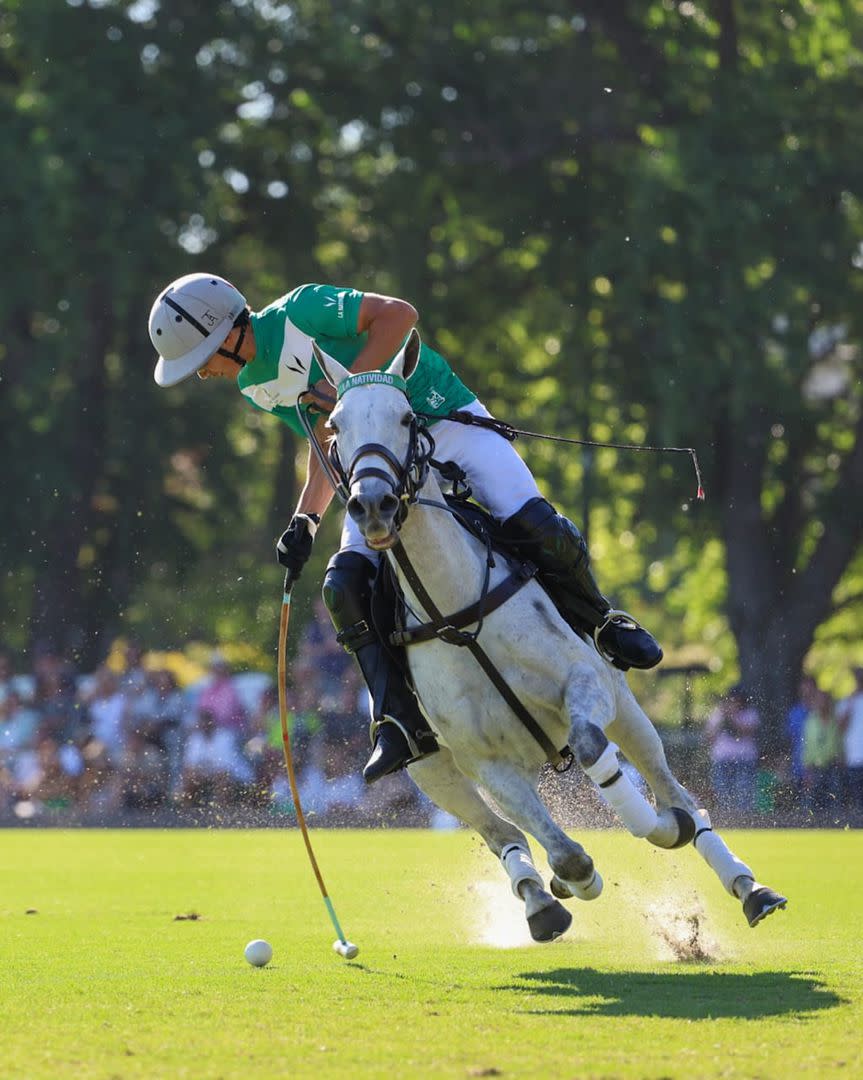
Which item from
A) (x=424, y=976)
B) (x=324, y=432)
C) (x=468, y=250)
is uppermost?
(x=324, y=432)

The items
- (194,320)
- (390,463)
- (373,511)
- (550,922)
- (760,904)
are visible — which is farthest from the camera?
(194,320)

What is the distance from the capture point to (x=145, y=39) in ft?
110

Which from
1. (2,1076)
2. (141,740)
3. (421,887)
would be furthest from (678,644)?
(2,1076)

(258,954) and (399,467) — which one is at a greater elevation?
(399,467)

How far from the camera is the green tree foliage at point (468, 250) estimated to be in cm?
2925

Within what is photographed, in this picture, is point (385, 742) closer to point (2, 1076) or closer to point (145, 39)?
point (2, 1076)

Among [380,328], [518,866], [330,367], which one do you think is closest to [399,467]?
[330,367]

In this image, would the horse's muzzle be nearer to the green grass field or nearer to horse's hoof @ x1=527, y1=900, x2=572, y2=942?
the green grass field

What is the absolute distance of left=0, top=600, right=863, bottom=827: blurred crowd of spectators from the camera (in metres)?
23.1

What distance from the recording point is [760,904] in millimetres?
9250

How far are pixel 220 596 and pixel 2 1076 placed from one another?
1265 inches

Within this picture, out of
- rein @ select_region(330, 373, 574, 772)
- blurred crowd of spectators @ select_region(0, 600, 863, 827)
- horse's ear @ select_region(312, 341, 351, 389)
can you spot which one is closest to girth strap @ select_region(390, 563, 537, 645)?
rein @ select_region(330, 373, 574, 772)

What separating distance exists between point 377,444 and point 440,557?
0.93 metres

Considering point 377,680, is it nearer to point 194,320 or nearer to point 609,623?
point 609,623
